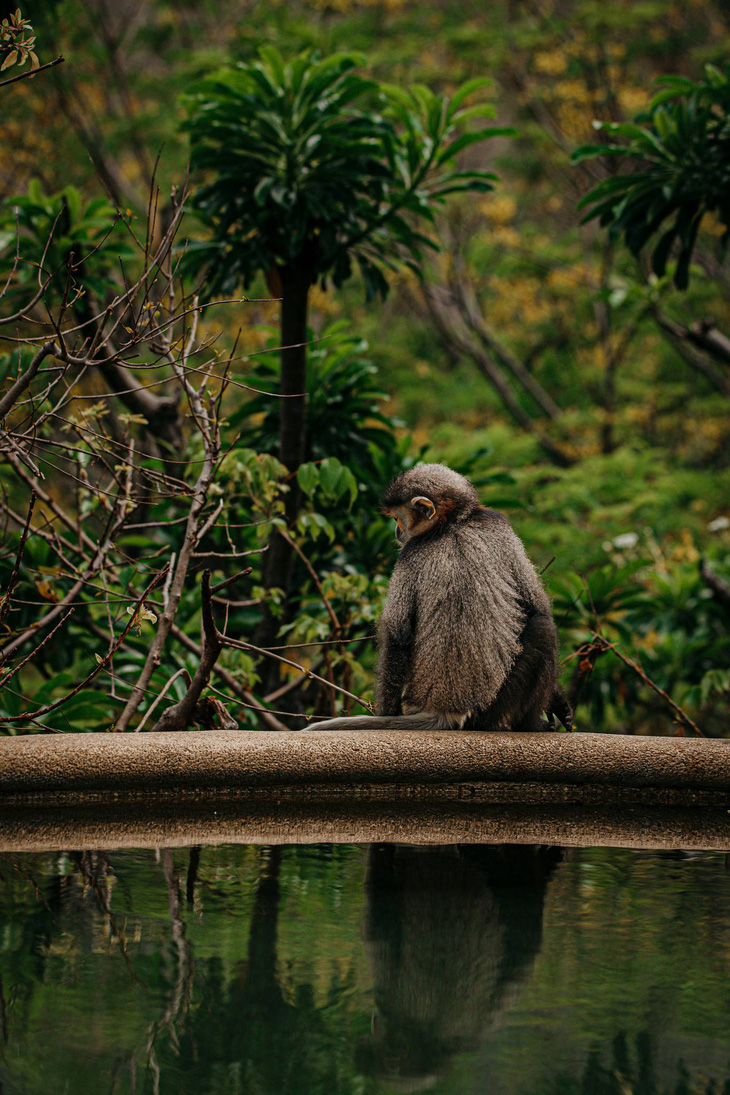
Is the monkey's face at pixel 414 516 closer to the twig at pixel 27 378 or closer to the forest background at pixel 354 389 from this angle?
the forest background at pixel 354 389

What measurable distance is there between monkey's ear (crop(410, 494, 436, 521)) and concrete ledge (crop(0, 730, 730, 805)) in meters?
0.71

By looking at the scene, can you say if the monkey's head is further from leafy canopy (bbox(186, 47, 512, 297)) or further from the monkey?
leafy canopy (bbox(186, 47, 512, 297))

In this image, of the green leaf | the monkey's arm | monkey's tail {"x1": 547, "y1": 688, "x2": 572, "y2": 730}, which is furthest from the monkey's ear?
the green leaf

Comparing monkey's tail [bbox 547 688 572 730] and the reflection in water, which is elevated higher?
monkey's tail [bbox 547 688 572 730]

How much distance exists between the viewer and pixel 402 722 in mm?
3520

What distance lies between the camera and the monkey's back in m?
3.35

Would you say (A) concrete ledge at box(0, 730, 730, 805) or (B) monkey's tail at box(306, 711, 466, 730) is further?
(B) monkey's tail at box(306, 711, 466, 730)

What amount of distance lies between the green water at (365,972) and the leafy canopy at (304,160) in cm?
301

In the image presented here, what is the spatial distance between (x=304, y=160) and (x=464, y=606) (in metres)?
2.55

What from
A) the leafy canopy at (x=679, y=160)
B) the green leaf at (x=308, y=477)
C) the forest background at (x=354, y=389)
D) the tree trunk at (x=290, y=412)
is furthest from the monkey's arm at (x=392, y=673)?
the leafy canopy at (x=679, y=160)

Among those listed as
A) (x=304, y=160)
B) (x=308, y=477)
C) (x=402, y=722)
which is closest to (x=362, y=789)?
(x=402, y=722)

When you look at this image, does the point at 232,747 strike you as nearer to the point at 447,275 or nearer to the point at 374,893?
the point at 374,893

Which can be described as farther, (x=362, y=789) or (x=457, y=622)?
(x=457, y=622)

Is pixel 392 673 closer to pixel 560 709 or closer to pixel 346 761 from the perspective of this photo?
pixel 346 761
